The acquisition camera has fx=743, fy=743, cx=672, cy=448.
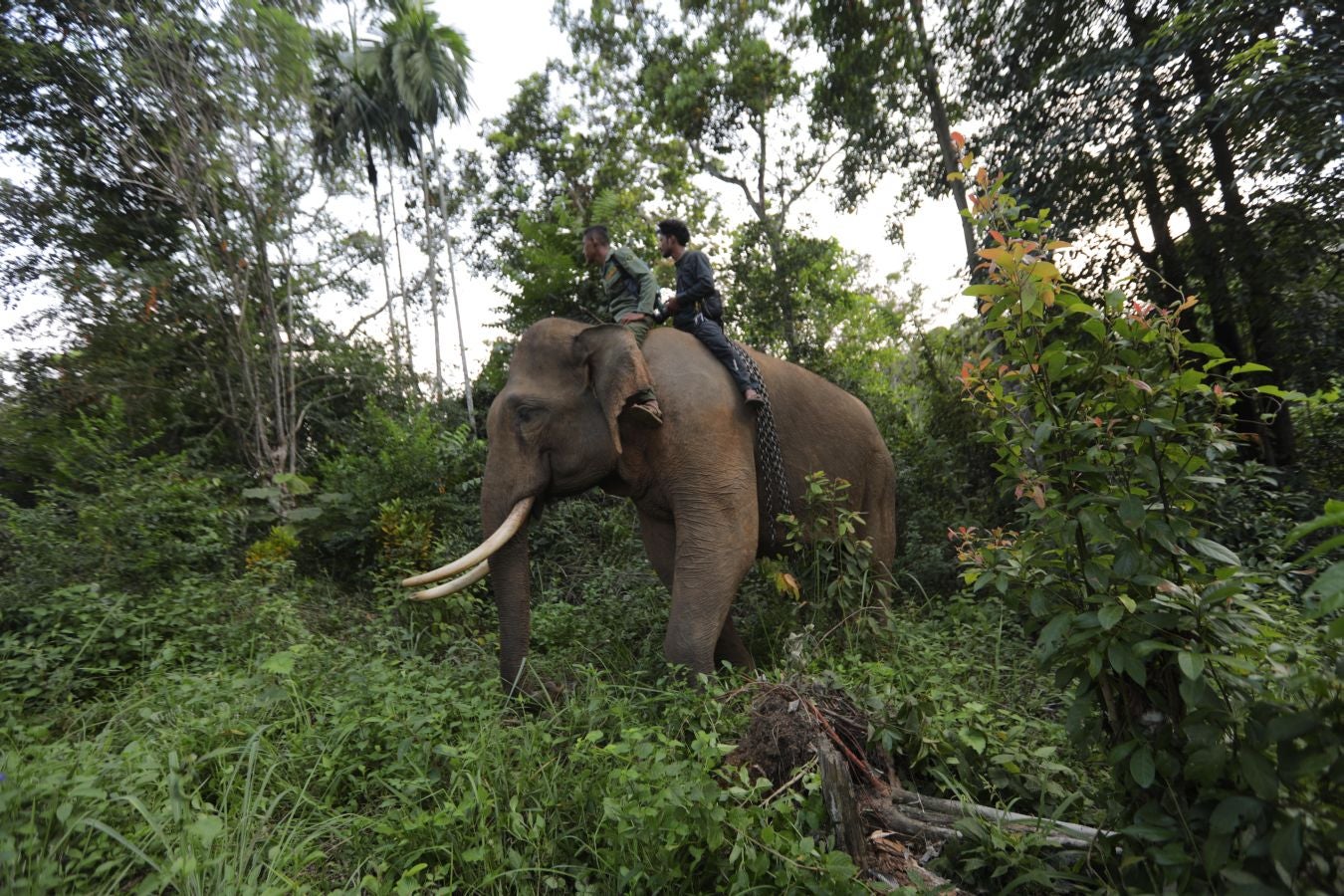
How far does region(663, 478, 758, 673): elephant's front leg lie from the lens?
3.95 metres

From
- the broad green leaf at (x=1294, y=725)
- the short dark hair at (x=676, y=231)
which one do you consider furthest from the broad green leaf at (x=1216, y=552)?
the short dark hair at (x=676, y=231)

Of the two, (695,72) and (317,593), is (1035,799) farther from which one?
(695,72)

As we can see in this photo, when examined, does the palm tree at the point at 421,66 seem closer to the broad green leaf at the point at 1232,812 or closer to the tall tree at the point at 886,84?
the tall tree at the point at 886,84

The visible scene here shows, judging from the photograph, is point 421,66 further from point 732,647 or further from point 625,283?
point 732,647

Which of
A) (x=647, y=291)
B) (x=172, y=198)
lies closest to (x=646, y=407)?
(x=647, y=291)

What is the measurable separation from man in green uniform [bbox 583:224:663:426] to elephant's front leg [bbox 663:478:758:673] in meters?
1.15

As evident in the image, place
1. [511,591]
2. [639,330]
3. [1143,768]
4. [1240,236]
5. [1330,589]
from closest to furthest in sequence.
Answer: [1330,589], [1143,768], [511,591], [639,330], [1240,236]

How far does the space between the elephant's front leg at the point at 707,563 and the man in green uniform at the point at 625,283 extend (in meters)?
1.15

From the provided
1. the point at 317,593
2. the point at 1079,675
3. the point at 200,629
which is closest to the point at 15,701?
the point at 200,629

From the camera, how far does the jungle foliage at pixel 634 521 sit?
1.92 metres

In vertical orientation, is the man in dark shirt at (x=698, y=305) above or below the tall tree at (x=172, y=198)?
below

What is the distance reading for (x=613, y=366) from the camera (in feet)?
14.0

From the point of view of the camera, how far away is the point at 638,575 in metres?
6.60

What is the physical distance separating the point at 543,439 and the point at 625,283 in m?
1.35
